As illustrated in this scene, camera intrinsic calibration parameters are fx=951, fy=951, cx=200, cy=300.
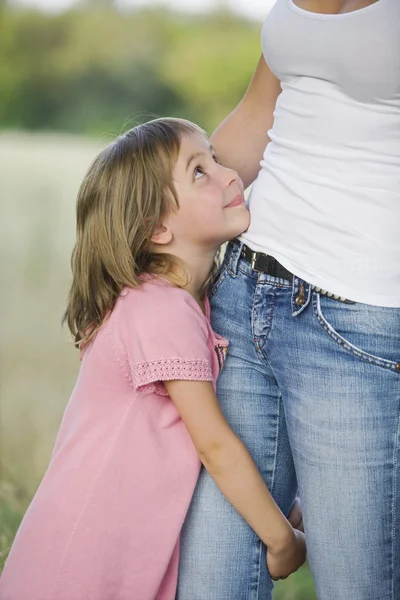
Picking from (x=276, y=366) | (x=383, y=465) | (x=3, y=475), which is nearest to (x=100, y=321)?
(x=276, y=366)

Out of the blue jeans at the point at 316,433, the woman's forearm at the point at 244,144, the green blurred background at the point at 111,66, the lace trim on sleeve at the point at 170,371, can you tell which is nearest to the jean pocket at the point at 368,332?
the blue jeans at the point at 316,433

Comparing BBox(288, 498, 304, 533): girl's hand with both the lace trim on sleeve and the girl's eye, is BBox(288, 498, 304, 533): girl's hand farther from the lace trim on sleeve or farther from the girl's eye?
the girl's eye

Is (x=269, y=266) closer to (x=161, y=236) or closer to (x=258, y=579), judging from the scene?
(x=161, y=236)

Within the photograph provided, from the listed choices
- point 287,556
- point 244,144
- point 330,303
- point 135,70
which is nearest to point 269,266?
point 330,303

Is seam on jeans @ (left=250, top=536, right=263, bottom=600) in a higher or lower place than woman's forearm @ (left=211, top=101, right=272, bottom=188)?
lower

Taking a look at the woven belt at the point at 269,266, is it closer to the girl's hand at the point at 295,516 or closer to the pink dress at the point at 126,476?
the pink dress at the point at 126,476

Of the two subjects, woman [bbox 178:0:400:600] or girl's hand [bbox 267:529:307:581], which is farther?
girl's hand [bbox 267:529:307:581]

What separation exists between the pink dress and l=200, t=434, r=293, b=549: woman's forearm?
6cm

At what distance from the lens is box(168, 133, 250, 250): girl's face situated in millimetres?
1728

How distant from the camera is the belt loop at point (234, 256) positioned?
1.73 metres

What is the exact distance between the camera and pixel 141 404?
66.5 inches

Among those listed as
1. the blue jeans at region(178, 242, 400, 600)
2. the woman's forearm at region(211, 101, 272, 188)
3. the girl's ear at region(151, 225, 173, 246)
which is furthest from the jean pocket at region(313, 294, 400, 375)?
the woman's forearm at region(211, 101, 272, 188)

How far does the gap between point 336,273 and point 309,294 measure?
6cm

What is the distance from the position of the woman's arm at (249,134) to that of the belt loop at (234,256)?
0.21 m
